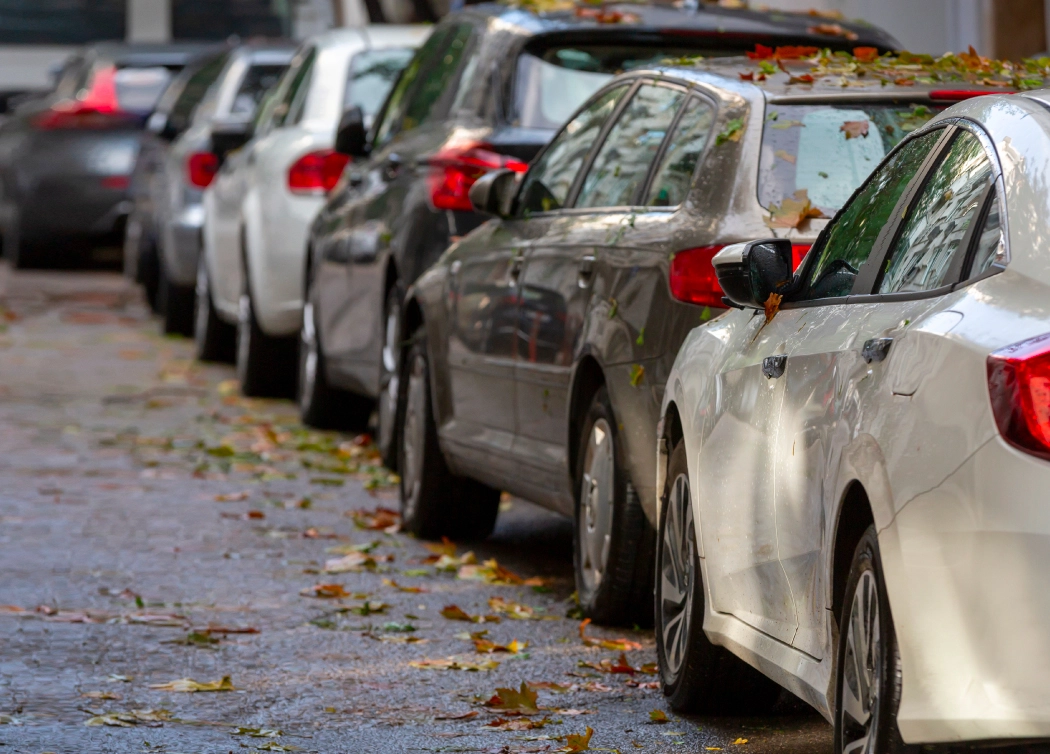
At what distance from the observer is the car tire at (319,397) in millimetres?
11750

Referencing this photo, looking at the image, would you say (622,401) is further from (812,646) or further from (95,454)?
(95,454)

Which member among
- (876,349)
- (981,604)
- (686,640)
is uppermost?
(876,349)

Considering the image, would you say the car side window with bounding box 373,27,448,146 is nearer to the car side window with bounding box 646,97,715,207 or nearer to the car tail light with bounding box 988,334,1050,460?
the car side window with bounding box 646,97,715,207

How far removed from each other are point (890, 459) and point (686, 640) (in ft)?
6.18

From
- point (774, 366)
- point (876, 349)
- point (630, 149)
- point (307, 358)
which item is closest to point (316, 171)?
point (307, 358)

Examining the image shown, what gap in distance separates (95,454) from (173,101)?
8.17 metres

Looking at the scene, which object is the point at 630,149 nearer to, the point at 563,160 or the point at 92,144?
the point at 563,160

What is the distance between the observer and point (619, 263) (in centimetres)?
669

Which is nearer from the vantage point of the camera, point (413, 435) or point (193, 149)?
point (413, 435)

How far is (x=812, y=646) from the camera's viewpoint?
455cm

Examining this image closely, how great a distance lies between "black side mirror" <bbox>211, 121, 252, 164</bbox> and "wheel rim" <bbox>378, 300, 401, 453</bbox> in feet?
14.7

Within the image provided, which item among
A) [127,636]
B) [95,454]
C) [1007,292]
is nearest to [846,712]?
[1007,292]

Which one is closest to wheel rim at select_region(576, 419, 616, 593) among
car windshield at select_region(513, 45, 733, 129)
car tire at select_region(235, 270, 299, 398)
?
car windshield at select_region(513, 45, 733, 129)

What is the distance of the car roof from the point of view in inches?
345
